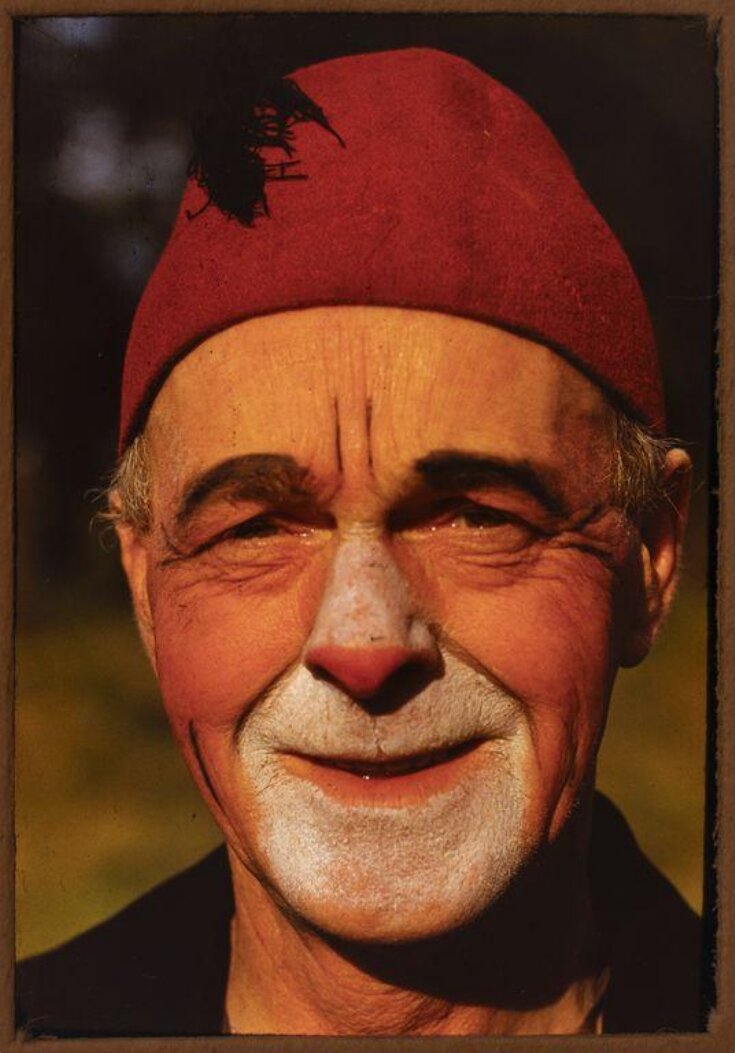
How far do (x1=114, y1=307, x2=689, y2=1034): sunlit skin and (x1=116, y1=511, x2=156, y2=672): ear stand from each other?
162mm

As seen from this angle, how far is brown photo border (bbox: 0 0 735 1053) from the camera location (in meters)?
2.44

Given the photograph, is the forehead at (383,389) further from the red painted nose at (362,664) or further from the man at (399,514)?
the red painted nose at (362,664)

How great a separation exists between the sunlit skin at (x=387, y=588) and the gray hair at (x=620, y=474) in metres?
0.03

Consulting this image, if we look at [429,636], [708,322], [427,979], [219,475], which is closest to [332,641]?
[429,636]

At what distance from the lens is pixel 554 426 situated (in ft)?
7.64

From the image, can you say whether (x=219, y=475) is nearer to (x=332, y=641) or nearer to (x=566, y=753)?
(x=332, y=641)

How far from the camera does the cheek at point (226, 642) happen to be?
2.32 metres

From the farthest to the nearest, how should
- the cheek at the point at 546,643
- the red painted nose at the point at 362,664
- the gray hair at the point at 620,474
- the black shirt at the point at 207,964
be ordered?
the black shirt at the point at 207,964 → the gray hair at the point at 620,474 → the cheek at the point at 546,643 → the red painted nose at the point at 362,664

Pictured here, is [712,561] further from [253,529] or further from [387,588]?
[253,529]

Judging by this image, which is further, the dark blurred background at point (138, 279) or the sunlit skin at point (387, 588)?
the dark blurred background at point (138, 279)

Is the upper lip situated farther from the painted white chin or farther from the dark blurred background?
the dark blurred background

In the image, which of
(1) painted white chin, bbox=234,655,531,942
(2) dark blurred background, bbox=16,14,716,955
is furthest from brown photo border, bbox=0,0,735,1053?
(1) painted white chin, bbox=234,655,531,942

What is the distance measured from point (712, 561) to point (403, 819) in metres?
0.71

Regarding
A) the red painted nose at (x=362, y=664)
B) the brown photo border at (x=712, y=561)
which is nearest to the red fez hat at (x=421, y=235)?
the brown photo border at (x=712, y=561)
